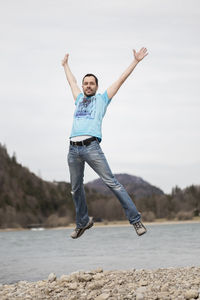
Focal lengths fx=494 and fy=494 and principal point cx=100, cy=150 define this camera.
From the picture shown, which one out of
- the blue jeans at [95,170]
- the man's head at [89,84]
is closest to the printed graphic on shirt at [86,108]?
the man's head at [89,84]

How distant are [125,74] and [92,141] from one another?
5.24 feet

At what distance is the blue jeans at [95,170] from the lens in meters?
9.92

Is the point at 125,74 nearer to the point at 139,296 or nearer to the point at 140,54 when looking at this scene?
the point at 140,54

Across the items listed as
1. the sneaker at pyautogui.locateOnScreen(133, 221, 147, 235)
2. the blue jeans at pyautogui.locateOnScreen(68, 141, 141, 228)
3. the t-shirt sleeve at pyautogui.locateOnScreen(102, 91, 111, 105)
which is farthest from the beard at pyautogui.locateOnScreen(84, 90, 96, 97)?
the sneaker at pyautogui.locateOnScreen(133, 221, 147, 235)

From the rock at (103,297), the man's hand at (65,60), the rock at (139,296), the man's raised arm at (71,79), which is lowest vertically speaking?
the rock at (103,297)

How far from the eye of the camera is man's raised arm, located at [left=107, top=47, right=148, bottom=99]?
10.3m

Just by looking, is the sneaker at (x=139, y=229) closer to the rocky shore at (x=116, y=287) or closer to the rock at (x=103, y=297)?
the rocky shore at (x=116, y=287)

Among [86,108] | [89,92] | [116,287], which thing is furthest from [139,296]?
[89,92]

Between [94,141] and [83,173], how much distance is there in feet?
2.70

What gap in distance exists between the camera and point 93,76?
403 inches

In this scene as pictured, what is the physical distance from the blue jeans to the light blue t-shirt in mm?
282

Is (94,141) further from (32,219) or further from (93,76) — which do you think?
(32,219)

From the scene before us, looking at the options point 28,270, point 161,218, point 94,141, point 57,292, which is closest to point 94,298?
point 57,292

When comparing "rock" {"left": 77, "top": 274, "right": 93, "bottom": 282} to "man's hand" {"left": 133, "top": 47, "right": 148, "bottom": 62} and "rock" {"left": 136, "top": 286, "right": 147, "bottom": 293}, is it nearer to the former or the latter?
"rock" {"left": 136, "top": 286, "right": 147, "bottom": 293}
